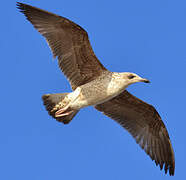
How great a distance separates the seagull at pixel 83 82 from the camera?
861 cm

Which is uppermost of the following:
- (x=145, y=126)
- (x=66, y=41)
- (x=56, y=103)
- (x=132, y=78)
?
(x=66, y=41)

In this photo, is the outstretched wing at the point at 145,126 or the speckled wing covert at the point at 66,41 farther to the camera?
the outstretched wing at the point at 145,126

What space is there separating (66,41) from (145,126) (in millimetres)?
2873

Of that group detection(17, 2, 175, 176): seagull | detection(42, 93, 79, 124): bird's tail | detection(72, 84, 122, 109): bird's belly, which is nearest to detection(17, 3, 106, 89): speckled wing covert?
detection(17, 2, 175, 176): seagull

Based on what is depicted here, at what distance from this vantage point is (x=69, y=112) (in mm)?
9117

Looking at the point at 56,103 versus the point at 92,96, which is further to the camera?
the point at 56,103

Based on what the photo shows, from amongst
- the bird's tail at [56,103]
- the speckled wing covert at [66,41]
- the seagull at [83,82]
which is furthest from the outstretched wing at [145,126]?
the speckled wing covert at [66,41]

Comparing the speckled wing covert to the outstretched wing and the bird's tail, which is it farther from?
the outstretched wing

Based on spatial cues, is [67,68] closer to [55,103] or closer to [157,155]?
[55,103]

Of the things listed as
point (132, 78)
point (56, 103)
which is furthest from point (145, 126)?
point (56, 103)

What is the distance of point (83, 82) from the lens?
9164 millimetres

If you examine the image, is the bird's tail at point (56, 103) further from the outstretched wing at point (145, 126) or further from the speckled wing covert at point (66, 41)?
the outstretched wing at point (145, 126)

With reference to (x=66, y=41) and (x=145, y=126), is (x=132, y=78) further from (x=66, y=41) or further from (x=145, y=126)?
(x=145, y=126)

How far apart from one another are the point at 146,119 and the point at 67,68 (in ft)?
7.68
